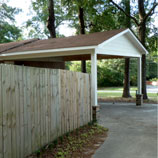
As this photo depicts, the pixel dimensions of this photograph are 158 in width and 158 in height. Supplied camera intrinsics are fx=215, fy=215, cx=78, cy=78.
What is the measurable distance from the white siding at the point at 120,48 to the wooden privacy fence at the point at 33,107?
11.1ft

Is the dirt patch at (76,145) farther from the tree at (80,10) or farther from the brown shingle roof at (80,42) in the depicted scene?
the tree at (80,10)

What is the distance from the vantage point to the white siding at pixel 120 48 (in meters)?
9.52

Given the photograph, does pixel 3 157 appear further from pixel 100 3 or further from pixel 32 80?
pixel 100 3

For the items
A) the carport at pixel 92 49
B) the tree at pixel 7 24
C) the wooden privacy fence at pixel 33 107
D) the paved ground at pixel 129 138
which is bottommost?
the paved ground at pixel 129 138

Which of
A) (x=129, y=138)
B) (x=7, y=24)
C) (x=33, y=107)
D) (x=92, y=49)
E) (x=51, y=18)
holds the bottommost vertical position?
(x=129, y=138)

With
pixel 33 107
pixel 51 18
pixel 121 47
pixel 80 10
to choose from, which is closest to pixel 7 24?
pixel 51 18

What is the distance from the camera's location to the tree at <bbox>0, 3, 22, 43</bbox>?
29.4 m

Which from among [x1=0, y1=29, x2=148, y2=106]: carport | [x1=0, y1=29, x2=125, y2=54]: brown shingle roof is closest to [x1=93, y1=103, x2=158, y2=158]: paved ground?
[x1=0, y1=29, x2=148, y2=106]: carport

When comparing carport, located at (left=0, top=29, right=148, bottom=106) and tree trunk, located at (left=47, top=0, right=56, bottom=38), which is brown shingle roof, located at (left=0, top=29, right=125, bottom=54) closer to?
Result: carport, located at (left=0, top=29, right=148, bottom=106)

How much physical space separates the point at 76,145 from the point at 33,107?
154 centimetres

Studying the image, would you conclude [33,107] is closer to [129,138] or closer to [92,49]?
[129,138]

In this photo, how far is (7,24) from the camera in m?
30.1

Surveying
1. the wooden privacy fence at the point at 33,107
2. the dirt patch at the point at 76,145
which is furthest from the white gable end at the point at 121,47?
the dirt patch at the point at 76,145

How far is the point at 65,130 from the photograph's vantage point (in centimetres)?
580
